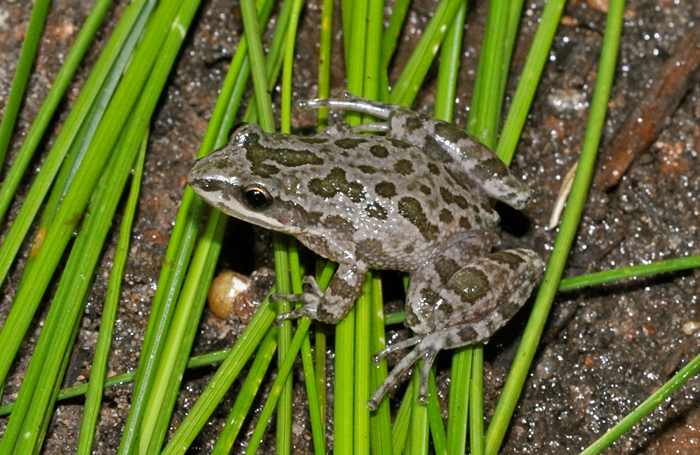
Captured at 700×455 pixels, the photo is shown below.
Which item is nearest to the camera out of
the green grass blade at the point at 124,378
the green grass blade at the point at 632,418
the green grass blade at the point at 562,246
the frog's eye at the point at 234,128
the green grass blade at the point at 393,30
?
the green grass blade at the point at 632,418

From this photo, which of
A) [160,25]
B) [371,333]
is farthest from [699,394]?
[160,25]

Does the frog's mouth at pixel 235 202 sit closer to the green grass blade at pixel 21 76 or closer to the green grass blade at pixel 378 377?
the green grass blade at pixel 378 377

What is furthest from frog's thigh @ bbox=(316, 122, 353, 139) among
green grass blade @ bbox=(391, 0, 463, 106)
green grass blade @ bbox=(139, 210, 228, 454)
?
green grass blade @ bbox=(139, 210, 228, 454)

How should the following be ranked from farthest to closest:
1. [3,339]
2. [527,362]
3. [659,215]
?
[659,215] < [527,362] < [3,339]

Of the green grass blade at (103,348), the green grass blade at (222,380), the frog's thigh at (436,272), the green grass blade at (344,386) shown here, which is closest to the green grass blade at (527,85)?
the frog's thigh at (436,272)

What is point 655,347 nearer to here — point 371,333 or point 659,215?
point 659,215
